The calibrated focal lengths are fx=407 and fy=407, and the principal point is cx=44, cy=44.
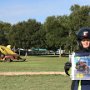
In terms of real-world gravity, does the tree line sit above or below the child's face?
above

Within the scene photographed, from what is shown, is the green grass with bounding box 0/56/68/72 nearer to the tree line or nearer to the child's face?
the child's face

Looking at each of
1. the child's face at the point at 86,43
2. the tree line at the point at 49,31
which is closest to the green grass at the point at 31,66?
the child's face at the point at 86,43

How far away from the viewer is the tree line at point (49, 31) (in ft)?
301

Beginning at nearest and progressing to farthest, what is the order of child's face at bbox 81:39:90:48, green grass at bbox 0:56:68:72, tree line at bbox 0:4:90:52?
child's face at bbox 81:39:90:48 → green grass at bbox 0:56:68:72 → tree line at bbox 0:4:90:52

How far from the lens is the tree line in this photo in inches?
3610

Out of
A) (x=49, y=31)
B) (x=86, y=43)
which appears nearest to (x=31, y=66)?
(x=86, y=43)

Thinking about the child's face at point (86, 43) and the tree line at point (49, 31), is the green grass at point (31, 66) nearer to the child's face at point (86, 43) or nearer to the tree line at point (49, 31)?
the child's face at point (86, 43)

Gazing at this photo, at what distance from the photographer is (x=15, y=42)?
4370 inches

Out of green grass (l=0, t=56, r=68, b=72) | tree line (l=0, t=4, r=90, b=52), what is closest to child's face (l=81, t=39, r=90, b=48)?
green grass (l=0, t=56, r=68, b=72)

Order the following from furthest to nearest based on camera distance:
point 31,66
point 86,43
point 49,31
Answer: point 49,31 → point 31,66 → point 86,43

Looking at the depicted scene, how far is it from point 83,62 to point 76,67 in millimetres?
107

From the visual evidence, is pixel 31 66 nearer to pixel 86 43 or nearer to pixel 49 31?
pixel 86 43

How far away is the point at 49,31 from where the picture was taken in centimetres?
10338

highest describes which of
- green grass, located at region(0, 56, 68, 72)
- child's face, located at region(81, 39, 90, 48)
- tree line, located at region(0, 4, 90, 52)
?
tree line, located at region(0, 4, 90, 52)
